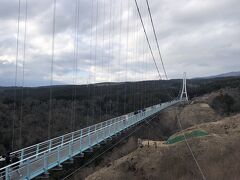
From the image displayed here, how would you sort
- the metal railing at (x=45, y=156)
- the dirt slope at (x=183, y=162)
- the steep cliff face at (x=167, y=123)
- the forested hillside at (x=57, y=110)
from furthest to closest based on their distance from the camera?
the forested hillside at (x=57, y=110) → the steep cliff face at (x=167, y=123) → the dirt slope at (x=183, y=162) → the metal railing at (x=45, y=156)

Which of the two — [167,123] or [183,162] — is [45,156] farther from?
[167,123]

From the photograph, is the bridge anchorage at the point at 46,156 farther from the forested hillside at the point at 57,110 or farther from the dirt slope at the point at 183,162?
the forested hillside at the point at 57,110

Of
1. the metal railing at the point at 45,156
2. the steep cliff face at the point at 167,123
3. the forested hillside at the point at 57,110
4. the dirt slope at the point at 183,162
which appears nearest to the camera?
the metal railing at the point at 45,156

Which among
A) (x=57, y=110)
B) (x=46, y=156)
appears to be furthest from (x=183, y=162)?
(x=57, y=110)

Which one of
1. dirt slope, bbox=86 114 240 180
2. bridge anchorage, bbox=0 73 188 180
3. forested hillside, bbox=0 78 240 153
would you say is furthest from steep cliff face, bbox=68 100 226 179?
bridge anchorage, bbox=0 73 188 180

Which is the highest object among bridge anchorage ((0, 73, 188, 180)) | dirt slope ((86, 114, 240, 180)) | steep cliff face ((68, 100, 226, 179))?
bridge anchorage ((0, 73, 188, 180))

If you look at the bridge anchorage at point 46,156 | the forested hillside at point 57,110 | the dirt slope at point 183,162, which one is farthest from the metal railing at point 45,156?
the forested hillside at point 57,110

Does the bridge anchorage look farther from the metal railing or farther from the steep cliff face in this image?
the steep cliff face

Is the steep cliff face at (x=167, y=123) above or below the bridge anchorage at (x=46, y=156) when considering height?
below

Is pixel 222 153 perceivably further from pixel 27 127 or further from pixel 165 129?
pixel 165 129

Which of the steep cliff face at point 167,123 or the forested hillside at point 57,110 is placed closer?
the steep cliff face at point 167,123

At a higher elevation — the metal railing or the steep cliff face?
the metal railing
